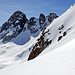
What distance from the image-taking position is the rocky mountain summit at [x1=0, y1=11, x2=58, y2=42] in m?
87.5

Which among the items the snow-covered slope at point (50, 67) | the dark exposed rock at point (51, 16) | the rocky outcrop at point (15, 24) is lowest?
the snow-covered slope at point (50, 67)

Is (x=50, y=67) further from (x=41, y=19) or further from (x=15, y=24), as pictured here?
(x=15, y=24)

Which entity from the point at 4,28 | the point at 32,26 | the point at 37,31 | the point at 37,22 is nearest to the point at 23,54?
the point at 37,31

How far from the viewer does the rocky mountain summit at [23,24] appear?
287 ft

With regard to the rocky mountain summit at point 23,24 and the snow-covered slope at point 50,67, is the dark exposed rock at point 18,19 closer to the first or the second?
the rocky mountain summit at point 23,24

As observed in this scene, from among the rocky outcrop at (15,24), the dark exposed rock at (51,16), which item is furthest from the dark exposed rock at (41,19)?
the rocky outcrop at (15,24)

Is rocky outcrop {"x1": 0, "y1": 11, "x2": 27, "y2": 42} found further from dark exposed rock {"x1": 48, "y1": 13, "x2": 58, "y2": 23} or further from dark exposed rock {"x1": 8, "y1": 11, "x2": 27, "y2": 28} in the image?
dark exposed rock {"x1": 48, "y1": 13, "x2": 58, "y2": 23}

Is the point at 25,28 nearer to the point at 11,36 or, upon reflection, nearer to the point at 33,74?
the point at 11,36

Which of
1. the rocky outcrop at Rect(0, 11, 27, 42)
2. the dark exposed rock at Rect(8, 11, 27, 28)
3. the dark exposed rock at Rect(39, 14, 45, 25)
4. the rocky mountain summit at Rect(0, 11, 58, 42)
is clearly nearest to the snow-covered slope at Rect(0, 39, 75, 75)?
the rocky mountain summit at Rect(0, 11, 58, 42)

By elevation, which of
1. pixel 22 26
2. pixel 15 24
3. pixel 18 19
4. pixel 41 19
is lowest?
pixel 41 19

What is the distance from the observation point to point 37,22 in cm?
9531

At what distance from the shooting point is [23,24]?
10112cm

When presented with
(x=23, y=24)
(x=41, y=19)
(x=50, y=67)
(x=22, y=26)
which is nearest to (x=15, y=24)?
(x=22, y=26)

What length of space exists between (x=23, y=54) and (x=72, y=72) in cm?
4410
